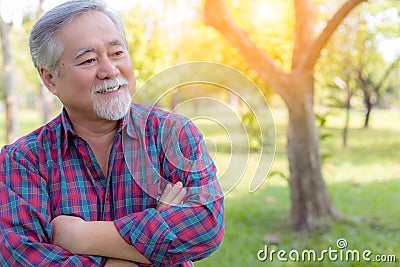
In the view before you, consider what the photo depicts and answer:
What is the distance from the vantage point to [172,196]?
119cm

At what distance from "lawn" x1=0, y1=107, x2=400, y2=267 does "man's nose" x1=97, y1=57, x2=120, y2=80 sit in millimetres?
342

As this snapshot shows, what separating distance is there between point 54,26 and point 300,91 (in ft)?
9.06

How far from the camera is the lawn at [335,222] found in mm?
3383

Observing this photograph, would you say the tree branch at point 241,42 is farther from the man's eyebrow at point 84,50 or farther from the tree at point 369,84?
the tree at point 369,84

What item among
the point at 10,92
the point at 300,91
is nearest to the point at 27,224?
the point at 300,91

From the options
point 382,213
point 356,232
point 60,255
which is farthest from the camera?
point 382,213

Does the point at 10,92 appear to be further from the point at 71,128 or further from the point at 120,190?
the point at 120,190

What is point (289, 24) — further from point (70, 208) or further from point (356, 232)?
point (70, 208)

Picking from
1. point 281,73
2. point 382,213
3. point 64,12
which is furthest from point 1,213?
point 382,213

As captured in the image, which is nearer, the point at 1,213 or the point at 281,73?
the point at 1,213

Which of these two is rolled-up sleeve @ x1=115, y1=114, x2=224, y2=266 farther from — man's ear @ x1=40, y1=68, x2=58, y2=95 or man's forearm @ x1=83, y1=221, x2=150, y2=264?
man's ear @ x1=40, y1=68, x2=58, y2=95

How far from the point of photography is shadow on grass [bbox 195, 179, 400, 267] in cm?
340

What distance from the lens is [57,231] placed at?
1148mm

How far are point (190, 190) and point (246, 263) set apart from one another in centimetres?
233
